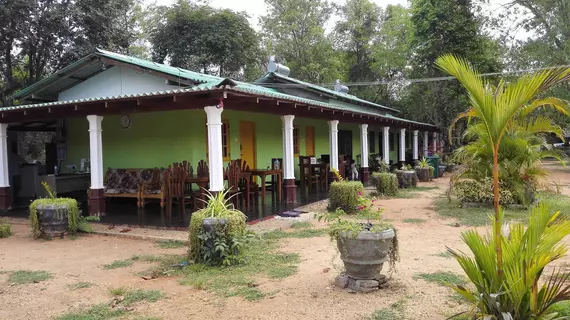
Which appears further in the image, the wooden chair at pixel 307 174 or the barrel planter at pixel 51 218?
the wooden chair at pixel 307 174

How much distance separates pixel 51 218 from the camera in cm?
729

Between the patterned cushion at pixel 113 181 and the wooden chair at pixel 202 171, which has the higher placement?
the wooden chair at pixel 202 171

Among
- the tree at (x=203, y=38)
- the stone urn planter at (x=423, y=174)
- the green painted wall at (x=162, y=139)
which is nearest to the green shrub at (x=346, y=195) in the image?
the green painted wall at (x=162, y=139)

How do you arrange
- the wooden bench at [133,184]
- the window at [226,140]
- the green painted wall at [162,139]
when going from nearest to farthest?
the wooden bench at [133,184], the green painted wall at [162,139], the window at [226,140]

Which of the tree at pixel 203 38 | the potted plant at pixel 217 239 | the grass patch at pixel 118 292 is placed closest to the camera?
the grass patch at pixel 118 292

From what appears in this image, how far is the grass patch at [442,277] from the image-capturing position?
14.5ft

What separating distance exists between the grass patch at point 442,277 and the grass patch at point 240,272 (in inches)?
57.2

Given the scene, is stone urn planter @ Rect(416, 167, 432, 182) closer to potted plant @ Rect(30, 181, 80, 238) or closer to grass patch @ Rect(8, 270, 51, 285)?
potted plant @ Rect(30, 181, 80, 238)

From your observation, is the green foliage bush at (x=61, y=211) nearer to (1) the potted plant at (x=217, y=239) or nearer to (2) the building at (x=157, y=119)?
(2) the building at (x=157, y=119)

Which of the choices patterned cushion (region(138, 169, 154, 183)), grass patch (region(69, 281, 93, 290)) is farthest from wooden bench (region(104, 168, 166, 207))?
grass patch (region(69, 281, 93, 290))

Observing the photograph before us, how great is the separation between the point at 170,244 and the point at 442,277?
410 centimetres

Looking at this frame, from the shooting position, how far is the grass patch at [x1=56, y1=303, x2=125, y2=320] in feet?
12.5

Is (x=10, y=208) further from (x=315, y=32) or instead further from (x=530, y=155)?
(x=315, y=32)

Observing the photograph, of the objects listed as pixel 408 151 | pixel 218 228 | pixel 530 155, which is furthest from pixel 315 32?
pixel 218 228
